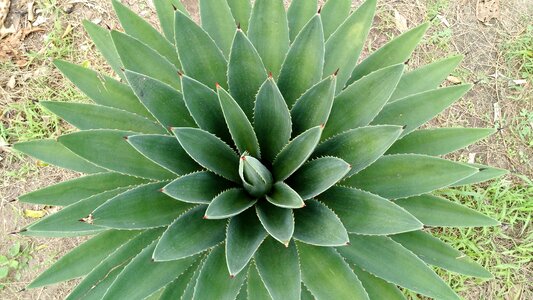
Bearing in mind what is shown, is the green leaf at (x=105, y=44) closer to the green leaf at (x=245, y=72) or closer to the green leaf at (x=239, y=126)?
the green leaf at (x=245, y=72)

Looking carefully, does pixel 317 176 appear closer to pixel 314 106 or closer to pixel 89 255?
pixel 314 106

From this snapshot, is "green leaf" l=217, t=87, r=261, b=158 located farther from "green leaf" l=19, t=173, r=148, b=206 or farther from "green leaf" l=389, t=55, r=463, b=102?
"green leaf" l=389, t=55, r=463, b=102

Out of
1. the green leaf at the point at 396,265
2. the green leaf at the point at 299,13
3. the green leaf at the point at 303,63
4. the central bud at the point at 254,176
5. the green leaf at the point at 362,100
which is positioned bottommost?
the green leaf at the point at 396,265

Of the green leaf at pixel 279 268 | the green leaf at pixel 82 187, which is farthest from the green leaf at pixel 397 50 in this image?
Answer: the green leaf at pixel 82 187

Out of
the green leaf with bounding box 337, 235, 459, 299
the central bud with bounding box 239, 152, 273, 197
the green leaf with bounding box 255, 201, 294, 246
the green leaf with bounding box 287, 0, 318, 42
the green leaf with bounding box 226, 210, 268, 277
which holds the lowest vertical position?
the green leaf with bounding box 337, 235, 459, 299

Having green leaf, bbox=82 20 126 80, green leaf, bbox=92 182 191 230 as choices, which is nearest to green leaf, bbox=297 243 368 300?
green leaf, bbox=92 182 191 230

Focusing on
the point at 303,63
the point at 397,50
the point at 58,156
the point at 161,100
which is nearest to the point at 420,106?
the point at 397,50
